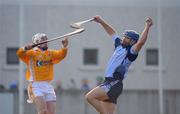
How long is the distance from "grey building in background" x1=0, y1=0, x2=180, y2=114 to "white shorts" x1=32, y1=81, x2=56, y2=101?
79.8 feet

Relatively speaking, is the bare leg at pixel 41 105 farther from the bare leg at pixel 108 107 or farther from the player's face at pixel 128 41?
the player's face at pixel 128 41

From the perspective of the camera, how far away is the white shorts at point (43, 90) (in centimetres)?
1608

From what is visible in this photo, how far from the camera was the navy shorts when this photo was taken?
1516 centimetres

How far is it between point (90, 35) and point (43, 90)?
83.8 feet

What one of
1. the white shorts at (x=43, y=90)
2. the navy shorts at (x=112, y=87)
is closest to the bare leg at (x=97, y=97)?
the navy shorts at (x=112, y=87)

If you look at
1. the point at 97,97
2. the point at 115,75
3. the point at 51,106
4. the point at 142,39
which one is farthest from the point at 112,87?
the point at 51,106

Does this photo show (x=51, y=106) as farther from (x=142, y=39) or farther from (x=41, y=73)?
(x=142, y=39)

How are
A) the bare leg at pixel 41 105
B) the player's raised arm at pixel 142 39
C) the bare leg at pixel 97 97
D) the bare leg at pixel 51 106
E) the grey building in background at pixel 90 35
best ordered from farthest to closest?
the grey building in background at pixel 90 35
the bare leg at pixel 51 106
the bare leg at pixel 41 105
the bare leg at pixel 97 97
the player's raised arm at pixel 142 39

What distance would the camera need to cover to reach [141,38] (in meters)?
14.8

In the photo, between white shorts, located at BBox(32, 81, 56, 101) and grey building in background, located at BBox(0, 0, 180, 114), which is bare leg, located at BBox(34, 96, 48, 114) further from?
grey building in background, located at BBox(0, 0, 180, 114)

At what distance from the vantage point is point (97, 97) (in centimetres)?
1505

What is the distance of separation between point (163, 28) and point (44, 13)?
20.1ft

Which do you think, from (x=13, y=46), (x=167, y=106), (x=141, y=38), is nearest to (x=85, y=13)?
(x=13, y=46)

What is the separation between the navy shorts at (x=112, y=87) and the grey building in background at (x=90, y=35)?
25298 mm
